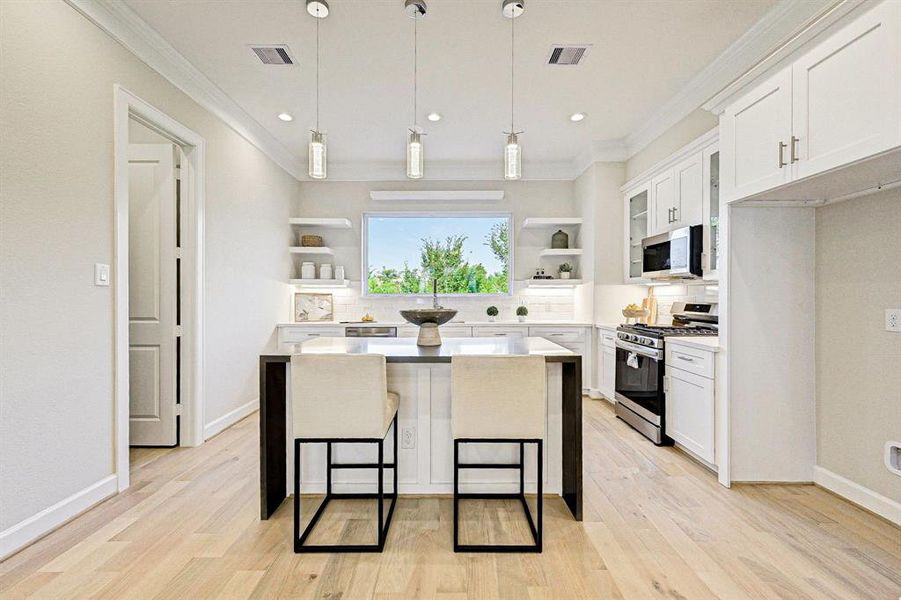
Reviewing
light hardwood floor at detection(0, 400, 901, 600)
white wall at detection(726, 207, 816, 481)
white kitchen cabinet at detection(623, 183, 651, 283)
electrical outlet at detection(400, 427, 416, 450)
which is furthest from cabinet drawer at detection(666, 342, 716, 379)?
electrical outlet at detection(400, 427, 416, 450)

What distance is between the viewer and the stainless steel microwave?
11.4 ft

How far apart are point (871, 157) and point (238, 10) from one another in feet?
10.9

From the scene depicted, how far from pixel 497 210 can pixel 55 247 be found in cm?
447

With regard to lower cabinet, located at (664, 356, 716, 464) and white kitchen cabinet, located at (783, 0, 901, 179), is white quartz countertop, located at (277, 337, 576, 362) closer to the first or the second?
lower cabinet, located at (664, 356, 716, 464)

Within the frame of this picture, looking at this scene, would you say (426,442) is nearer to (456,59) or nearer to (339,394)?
(339,394)

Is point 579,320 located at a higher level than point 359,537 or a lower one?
higher

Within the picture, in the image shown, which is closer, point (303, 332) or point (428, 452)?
point (428, 452)

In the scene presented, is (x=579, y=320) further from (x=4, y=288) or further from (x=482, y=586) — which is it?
(x=4, y=288)

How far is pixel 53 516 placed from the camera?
215 cm

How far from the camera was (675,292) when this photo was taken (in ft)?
14.1

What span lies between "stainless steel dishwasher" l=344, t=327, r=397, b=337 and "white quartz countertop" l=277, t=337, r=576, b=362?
2.32 m

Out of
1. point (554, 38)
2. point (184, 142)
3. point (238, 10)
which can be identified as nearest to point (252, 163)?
point (184, 142)

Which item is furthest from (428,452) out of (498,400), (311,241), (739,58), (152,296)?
(311,241)

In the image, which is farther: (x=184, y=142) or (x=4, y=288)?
(x=184, y=142)
